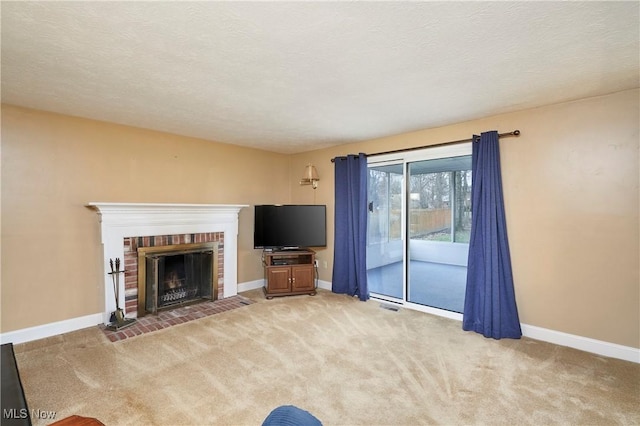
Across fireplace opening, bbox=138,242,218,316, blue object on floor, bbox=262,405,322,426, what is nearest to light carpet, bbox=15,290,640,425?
fireplace opening, bbox=138,242,218,316

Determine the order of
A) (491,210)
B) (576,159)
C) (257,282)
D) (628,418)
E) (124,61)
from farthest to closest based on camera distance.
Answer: (257,282) < (491,210) < (576,159) < (124,61) < (628,418)

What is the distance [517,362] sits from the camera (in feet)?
8.66

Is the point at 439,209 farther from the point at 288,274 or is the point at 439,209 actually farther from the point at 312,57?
the point at 312,57

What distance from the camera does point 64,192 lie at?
10.9ft

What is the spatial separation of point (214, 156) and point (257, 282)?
2.28 metres

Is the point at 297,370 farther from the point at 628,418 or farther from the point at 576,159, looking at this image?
the point at 576,159

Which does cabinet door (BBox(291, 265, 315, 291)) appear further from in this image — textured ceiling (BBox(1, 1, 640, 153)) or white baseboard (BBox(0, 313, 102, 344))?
white baseboard (BBox(0, 313, 102, 344))

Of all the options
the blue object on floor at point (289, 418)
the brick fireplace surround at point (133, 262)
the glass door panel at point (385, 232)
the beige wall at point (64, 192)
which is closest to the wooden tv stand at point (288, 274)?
the glass door panel at point (385, 232)

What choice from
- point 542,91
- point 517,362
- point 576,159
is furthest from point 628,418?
point 542,91

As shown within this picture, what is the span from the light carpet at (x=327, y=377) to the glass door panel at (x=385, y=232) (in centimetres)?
120

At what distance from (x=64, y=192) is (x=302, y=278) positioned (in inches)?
126

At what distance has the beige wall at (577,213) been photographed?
265 centimetres

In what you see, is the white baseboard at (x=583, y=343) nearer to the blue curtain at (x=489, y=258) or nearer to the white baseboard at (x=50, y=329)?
the blue curtain at (x=489, y=258)

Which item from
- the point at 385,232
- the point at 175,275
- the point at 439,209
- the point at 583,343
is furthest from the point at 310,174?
the point at 583,343
